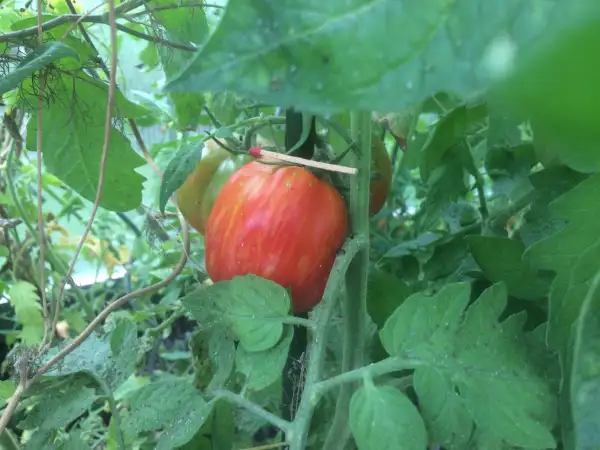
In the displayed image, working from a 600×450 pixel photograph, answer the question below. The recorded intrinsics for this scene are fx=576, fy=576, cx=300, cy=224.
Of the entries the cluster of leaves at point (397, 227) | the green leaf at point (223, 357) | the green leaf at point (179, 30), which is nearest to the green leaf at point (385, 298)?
the cluster of leaves at point (397, 227)

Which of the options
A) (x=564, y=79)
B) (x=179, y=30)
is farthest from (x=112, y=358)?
(x=564, y=79)

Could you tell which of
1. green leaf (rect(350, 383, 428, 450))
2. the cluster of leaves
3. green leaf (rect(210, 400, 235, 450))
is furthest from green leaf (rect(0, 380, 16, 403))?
green leaf (rect(350, 383, 428, 450))

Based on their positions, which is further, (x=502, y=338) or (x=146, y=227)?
(x=146, y=227)

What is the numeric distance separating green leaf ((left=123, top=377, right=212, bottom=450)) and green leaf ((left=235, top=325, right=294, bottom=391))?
0.10ft

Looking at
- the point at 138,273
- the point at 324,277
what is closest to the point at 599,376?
the point at 324,277

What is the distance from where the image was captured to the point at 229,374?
36 centimetres

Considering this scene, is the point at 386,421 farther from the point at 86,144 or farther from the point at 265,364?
the point at 86,144

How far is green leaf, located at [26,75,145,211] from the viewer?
0.42m

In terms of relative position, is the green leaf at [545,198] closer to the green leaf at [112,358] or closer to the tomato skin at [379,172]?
the tomato skin at [379,172]

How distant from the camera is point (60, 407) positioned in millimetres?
365

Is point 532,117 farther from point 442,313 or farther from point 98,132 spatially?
point 98,132

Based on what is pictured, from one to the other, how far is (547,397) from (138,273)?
2.14ft

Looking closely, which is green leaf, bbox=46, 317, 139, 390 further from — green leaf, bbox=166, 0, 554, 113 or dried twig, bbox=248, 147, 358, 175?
green leaf, bbox=166, 0, 554, 113

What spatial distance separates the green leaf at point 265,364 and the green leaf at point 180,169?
0.11 meters
